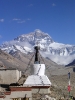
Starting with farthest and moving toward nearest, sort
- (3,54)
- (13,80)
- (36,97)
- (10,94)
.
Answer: (3,54) → (13,80) → (36,97) → (10,94)

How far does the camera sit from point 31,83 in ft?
54.8

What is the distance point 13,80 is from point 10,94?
13784 mm

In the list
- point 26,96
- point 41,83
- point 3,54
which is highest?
point 3,54

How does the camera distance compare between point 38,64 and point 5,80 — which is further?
point 5,80

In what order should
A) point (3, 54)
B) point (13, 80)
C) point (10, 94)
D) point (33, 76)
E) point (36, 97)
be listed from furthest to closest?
point (3, 54)
point (13, 80)
point (33, 76)
point (36, 97)
point (10, 94)

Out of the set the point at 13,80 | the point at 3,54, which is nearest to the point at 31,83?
the point at 13,80

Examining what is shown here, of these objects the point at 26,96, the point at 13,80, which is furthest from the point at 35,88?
the point at 13,80

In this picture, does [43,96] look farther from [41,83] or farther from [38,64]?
[38,64]

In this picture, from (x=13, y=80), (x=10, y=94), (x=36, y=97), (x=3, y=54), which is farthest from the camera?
(x=3, y=54)

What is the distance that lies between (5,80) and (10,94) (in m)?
14.0

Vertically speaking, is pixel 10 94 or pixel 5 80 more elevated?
pixel 5 80

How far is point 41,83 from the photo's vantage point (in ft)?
54.6

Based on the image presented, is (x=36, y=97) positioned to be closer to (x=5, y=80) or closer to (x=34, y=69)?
(x=34, y=69)

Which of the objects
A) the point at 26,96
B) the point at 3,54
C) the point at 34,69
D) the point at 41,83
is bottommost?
the point at 26,96
